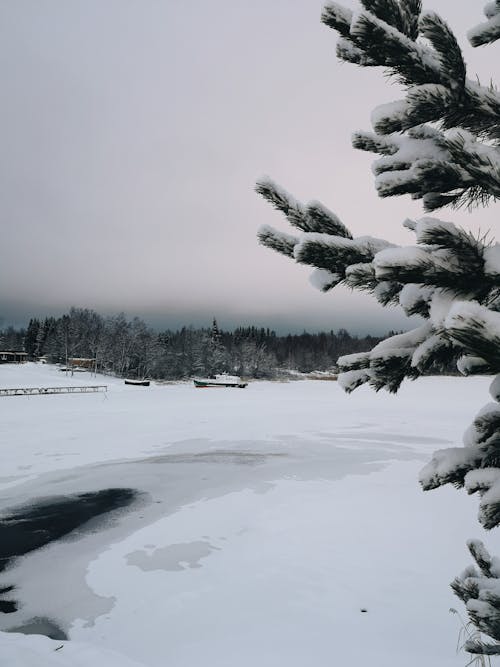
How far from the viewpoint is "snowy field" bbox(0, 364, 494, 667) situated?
427cm

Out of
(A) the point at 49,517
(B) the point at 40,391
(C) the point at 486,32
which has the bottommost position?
(B) the point at 40,391

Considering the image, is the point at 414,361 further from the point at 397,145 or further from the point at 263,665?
the point at 263,665

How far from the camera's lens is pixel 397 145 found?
1675 mm

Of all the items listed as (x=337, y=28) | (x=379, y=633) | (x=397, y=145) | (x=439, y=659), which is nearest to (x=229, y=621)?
(x=379, y=633)

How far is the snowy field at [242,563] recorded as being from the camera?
14.0 feet

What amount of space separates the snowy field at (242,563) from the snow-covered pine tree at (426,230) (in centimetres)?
349

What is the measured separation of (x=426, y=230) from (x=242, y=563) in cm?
612

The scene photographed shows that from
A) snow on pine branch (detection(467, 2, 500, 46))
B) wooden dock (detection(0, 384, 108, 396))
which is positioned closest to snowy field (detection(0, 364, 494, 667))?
snow on pine branch (detection(467, 2, 500, 46))

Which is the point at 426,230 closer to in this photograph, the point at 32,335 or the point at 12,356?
the point at 12,356

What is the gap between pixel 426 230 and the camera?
1.16m

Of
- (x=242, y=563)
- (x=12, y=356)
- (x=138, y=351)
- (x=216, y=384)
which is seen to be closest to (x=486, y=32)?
(x=242, y=563)

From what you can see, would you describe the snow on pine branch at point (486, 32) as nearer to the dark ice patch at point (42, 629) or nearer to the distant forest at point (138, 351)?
the dark ice patch at point (42, 629)

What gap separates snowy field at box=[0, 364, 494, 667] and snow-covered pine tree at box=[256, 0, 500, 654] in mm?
3486

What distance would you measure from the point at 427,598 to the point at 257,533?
2881 mm
